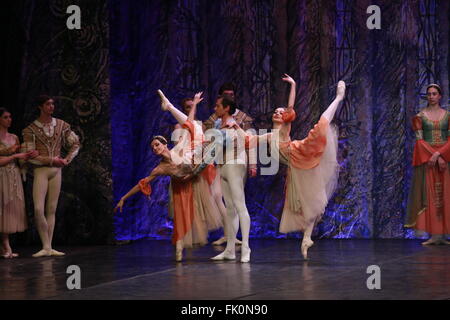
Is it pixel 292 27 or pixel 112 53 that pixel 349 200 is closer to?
pixel 292 27

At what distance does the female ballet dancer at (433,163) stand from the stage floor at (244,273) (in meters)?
0.29

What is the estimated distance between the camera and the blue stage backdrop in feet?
29.4

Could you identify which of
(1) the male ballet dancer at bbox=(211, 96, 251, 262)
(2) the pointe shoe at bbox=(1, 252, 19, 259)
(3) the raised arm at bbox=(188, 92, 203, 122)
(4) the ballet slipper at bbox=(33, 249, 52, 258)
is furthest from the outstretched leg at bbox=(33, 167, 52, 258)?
(1) the male ballet dancer at bbox=(211, 96, 251, 262)

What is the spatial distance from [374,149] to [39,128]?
3482 millimetres

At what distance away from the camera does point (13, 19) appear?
9.25 m

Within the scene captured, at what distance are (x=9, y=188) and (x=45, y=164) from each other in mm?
437

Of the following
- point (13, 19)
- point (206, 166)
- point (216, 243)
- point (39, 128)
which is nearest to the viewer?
point (206, 166)

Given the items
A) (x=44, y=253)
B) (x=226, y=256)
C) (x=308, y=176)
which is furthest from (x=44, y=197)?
(x=308, y=176)

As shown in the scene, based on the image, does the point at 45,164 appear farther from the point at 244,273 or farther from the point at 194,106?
the point at 244,273

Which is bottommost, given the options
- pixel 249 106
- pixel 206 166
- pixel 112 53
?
pixel 206 166

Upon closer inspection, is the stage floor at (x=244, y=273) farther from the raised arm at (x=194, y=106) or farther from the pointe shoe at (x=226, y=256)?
the raised arm at (x=194, y=106)

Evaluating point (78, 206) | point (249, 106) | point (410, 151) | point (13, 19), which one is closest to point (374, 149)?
point (410, 151)

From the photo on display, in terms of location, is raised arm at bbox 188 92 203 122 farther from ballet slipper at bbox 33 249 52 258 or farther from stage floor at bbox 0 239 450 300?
ballet slipper at bbox 33 249 52 258

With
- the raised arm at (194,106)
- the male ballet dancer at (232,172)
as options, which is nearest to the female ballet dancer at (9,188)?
the raised arm at (194,106)
